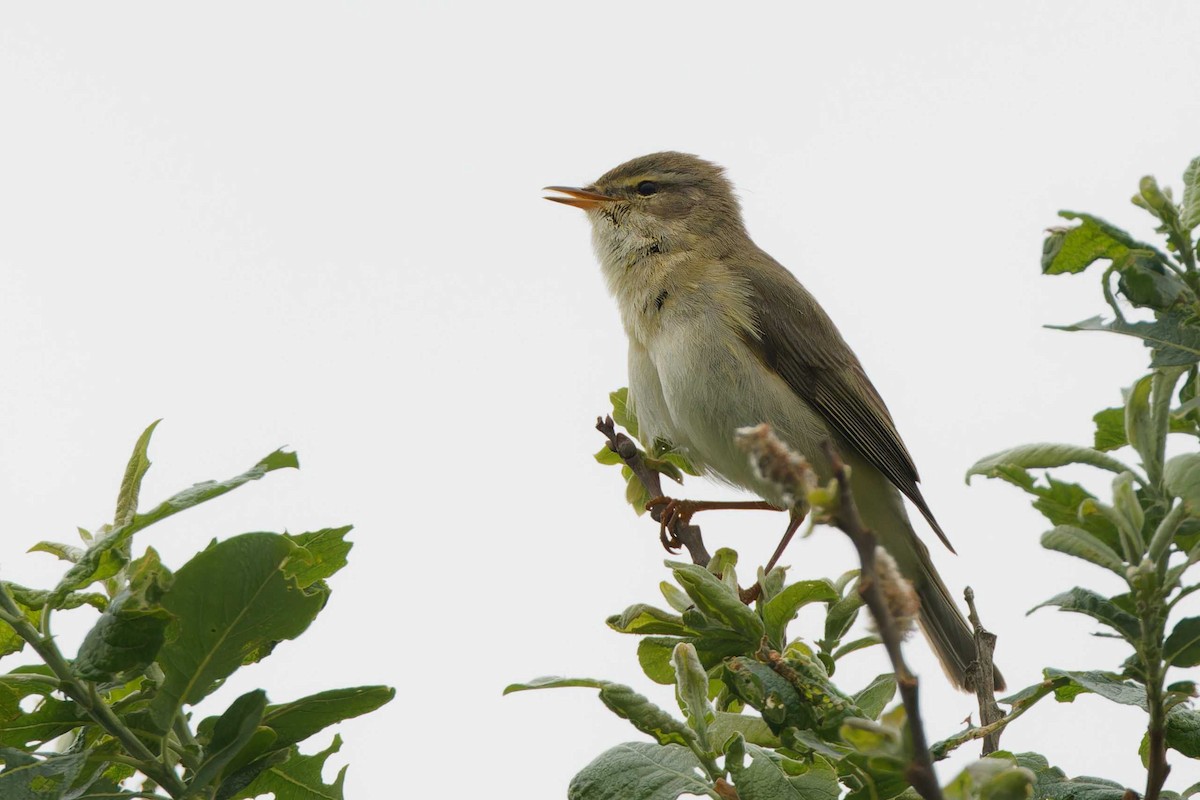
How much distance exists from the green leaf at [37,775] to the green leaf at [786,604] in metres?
1.19

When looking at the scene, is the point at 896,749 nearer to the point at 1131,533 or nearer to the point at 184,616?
the point at 1131,533

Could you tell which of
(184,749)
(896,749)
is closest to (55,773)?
(184,749)

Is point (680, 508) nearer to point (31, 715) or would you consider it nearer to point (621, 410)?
point (621, 410)

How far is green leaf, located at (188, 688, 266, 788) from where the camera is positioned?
1.88 meters

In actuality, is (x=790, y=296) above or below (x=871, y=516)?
above

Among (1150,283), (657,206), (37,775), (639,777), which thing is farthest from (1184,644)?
(657,206)

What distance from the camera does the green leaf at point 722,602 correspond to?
87.1 inches

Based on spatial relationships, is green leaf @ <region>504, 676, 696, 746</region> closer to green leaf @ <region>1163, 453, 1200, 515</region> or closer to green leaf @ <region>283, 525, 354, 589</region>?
green leaf @ <region>283, 525, 354, 589</region>

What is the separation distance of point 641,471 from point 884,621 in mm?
3018

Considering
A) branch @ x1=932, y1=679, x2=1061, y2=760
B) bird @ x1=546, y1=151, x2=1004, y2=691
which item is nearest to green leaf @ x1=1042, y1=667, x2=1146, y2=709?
branch @ x1=932, y1=679, x2=1061, y2=760

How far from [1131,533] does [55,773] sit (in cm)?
161

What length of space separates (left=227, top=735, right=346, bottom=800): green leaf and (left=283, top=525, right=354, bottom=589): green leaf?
298 mm

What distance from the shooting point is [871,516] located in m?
5.44

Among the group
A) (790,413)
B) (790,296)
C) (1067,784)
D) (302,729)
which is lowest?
(1067,784)
